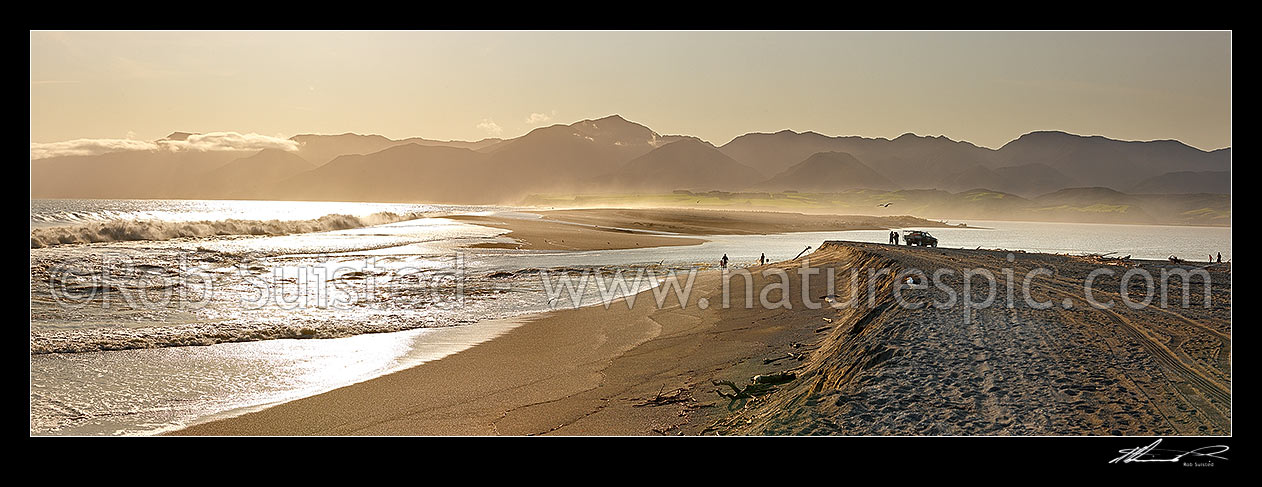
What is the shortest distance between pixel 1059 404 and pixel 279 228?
5110 cm

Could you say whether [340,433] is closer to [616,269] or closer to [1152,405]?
[1152,405]

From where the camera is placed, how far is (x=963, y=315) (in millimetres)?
7895

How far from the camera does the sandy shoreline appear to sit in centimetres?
513

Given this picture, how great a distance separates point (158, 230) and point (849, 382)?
40.6 meters

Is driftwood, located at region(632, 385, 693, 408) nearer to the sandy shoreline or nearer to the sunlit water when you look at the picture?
the sandy shoreline

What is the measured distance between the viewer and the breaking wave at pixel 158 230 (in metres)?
30.4

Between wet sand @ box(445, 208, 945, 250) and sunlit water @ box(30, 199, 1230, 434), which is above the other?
wet sand @ box(445, 208, 945, 250)

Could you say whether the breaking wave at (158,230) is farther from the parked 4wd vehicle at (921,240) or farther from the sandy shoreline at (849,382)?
the parked 4wd vehicle at (921,240)

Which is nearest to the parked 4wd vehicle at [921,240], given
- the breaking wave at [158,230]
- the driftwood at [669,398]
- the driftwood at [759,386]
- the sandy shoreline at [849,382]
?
the sandy shoreline at [849,382]
